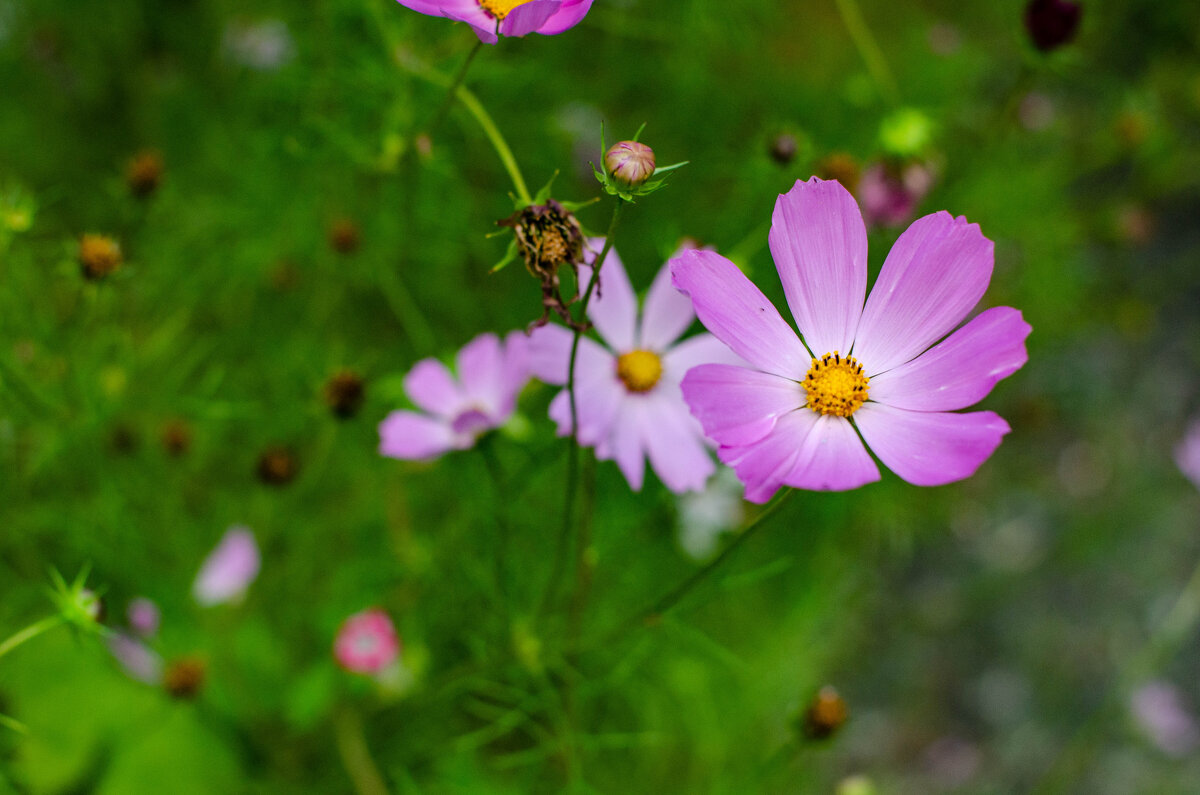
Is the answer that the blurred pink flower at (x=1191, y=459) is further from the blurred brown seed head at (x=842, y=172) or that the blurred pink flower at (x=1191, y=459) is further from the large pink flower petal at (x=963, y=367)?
the large pink flower petal at (x=963, y=367)

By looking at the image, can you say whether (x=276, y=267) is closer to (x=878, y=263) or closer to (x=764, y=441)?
(x=878, y=263)

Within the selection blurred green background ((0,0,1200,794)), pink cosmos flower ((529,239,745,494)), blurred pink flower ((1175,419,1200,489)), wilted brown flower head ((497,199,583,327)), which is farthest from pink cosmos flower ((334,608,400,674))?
blurred pink flower ((1175,419,1200,489))

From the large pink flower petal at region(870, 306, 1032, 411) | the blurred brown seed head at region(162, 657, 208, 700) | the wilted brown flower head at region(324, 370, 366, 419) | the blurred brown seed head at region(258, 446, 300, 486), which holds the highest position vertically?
the wilted brown flower head at region(324, 370, 366, 419)

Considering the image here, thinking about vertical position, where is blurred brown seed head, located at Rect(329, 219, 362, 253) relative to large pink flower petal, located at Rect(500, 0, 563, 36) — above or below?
above

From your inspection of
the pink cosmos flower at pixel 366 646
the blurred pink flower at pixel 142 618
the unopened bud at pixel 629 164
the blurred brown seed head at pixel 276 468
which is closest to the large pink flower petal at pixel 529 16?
the unopened bud at pixel 629 164

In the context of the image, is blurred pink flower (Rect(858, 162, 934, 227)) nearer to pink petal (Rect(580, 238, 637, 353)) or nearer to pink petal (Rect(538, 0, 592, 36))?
pink petal (Rect(580, 238, 637, 353))

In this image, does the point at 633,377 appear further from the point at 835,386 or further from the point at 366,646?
the point at 366,646

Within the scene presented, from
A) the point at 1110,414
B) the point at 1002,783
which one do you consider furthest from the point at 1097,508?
the point at 1002,783
